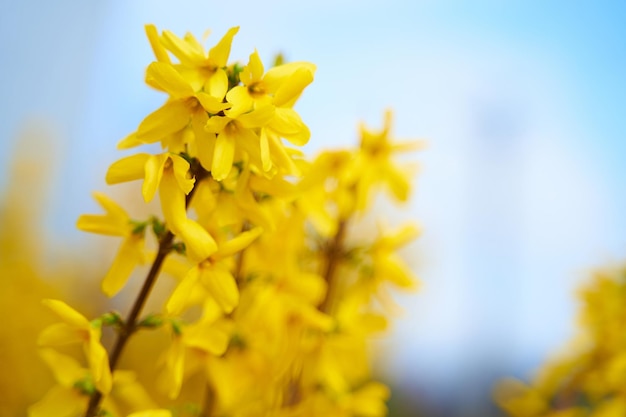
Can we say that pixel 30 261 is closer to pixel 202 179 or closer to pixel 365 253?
pixel 365 253

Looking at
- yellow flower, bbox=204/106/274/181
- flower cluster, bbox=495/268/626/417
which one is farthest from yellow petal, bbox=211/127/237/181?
flower cluster, bbox=495/268/626/417

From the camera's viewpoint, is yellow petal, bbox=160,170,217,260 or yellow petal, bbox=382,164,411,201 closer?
yellow petal, bbox=160,170,217,260

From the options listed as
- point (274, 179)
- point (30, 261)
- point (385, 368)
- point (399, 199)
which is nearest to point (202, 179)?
point (274, 179)

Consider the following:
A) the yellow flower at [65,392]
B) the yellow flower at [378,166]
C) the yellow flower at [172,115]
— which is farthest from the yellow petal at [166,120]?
the yellow flower at [378,166]

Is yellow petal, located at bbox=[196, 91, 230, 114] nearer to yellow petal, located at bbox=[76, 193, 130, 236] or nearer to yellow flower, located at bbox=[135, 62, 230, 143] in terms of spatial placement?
yellow flower, located at bbox=[135, 62, 230, 143]

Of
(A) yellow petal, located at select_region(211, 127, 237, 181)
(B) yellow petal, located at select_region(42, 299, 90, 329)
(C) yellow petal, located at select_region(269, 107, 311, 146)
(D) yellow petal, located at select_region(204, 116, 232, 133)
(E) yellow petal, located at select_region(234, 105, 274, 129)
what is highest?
(C) yellow petal, located at select_region(269, 107, 311, 146)

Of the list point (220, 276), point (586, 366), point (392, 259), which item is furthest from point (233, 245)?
point (586, 366)

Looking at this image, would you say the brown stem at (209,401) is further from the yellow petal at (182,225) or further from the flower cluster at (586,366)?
the flower cluster at (586,366)

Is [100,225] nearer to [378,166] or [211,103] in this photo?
[211,103]
